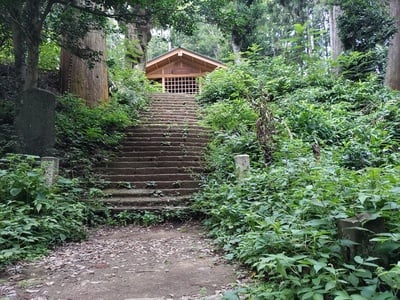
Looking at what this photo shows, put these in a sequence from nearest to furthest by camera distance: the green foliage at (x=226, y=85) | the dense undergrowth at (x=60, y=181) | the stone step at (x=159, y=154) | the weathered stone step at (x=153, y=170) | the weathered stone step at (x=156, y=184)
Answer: the dense undergrowth at (x=60, y=181), the weathered stone step at (x=156, y=184), the weathered stone step at (x=153, y=170), the stone step at (x=159, y=154), the green foliage at (x=226, y=85)

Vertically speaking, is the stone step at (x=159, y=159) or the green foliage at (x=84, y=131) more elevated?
the green foliage at (x=84, y=131)

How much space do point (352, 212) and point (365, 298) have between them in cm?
81

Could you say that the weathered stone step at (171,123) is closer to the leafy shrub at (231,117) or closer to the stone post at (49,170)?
the leafy shrub at (231,117)

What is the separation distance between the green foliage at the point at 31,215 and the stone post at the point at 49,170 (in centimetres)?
14

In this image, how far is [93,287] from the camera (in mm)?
3141

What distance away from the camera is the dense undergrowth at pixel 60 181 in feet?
13.6

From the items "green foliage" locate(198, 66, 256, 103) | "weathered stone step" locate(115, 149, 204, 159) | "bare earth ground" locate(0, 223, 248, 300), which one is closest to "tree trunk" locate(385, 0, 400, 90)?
→ "green foliage" locate(198, 66, 256, 103)

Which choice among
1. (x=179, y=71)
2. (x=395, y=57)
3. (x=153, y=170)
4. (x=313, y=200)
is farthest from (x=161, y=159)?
(x=179, y=71)

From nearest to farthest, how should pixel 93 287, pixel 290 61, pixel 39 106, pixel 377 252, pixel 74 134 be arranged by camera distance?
pixel 377 252 → pixel 93 287 → pixel 39 106 → pixel 74 134 → pixel 290 61

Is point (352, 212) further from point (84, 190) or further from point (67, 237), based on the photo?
point (84, 190)

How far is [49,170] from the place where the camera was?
5355mm

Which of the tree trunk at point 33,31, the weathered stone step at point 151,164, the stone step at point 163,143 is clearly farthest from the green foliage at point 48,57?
the weathered stone step at point 151,164

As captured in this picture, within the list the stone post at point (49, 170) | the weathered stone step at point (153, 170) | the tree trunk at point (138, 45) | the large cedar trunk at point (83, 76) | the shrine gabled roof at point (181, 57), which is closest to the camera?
the stone post at point (49, 170)

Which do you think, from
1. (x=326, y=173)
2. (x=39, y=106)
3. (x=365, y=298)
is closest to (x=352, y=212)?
(x=365, y=298)
